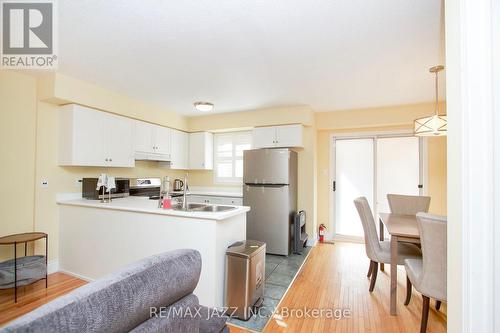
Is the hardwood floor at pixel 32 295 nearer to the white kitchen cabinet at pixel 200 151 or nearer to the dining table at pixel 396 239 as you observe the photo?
the white kitchen cabinet at pixel 200 151

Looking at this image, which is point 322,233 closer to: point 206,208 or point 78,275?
point 206,208

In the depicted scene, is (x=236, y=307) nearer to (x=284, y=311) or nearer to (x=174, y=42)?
(x=284, y=311)

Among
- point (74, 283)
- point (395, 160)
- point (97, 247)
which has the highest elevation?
point (395, 160)

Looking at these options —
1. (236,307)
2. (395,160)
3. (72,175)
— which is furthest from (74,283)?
(395,160)

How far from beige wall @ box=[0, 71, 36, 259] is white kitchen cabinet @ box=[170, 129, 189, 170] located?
207 cm

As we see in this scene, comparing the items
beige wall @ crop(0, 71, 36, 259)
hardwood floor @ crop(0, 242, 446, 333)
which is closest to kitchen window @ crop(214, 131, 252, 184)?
hardwood floor @ crop(0, 242, 446, 333)

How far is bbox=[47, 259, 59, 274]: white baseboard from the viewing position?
9.86ft

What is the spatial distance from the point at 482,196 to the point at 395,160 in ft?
13.3

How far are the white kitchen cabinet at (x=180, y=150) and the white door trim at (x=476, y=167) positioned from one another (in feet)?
14.4

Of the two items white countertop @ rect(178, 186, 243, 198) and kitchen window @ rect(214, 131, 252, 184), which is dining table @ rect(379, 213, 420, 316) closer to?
white countertop @ rect(178, 186, 243, 198)

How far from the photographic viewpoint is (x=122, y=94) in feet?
11.5

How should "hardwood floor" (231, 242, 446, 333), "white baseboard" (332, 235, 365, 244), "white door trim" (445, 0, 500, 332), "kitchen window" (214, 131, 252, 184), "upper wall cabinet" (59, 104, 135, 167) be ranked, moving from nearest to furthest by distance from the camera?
"white door trim" (445, 0, 500, 332) < "hardwood floor" (231, 242, 446, 333) < "upper wall cabinet" (59, 104, 135, 167) < "white baseboard" (332, 235, 365, 244) < "kitchen window" (214, 131, 252, 184)

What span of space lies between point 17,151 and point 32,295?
5.36ft

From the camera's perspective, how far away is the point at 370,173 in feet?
14.6
